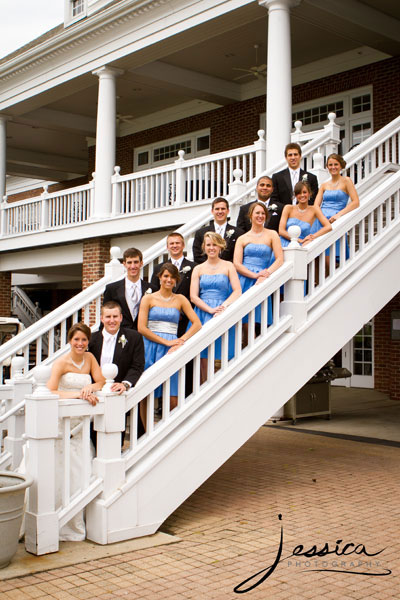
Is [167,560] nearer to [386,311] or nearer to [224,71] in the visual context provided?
[386,311]

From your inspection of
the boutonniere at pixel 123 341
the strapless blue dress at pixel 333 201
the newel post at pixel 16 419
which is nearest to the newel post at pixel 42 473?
the boutonniere at pixel 123 341

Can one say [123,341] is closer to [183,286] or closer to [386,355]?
[183,286]

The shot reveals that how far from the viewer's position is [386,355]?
44.8 feet

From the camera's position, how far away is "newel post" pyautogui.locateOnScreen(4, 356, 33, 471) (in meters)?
6.57

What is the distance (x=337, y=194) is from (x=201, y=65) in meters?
8.57

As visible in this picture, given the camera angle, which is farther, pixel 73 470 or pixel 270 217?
pixel 270 217

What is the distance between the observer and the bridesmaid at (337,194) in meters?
7.21

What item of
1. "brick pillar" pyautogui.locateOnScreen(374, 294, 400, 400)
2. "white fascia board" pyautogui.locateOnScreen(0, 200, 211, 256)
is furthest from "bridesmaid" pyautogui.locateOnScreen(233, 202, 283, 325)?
"brick pillar" pyautogui.locateOnScreen(374, 294, 400, 400)

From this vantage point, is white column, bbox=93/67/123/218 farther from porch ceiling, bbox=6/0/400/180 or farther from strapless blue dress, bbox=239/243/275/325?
strapless blue dress, bbox=239/243/275/325

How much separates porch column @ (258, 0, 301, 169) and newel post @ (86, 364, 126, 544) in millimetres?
6744

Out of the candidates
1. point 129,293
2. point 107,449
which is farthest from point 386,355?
point 107,449

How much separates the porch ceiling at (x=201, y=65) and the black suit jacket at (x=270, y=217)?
17.8 feet

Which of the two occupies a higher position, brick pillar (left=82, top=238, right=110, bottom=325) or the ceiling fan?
the ceiling fan

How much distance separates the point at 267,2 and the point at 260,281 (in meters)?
6.69
